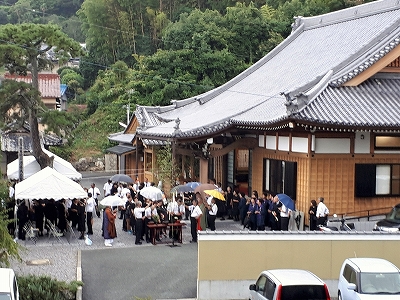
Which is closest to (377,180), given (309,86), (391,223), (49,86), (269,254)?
(391,223)

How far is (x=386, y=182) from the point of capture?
25031 millimetres

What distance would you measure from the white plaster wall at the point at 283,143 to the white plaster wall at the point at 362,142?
106 inches

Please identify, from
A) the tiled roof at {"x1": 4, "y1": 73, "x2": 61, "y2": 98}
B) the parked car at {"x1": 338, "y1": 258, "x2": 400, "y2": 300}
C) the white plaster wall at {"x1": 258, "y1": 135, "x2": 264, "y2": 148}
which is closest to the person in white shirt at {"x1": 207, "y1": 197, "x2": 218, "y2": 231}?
the white plaster wall at {"x1": 258, "y1": 135, "x2": 264, "y2": 148}

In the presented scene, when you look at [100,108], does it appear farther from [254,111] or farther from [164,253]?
[164,253]

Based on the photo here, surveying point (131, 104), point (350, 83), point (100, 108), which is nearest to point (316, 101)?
point (350, 83)

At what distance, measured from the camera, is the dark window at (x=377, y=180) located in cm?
2445

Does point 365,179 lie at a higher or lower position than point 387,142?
lower

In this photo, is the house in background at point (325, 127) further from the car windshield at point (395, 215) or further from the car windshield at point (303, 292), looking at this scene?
the car windshield at point (303, 292)

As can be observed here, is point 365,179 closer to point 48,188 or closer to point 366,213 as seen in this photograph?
point 366,213

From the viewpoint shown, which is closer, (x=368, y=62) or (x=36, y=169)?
(x=368, y=62)

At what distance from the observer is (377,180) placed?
81.6ft

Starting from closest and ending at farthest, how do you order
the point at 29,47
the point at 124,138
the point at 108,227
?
the point at 108,227, the point at 29,47, the point at 124,138

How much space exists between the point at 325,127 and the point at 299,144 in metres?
2.01

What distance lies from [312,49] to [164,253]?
16.7 m
